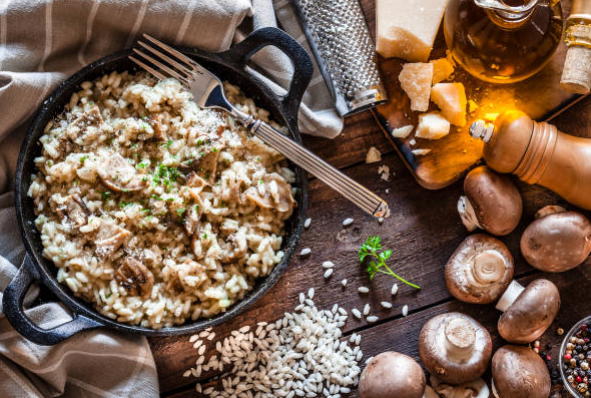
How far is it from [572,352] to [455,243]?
0.66 meters

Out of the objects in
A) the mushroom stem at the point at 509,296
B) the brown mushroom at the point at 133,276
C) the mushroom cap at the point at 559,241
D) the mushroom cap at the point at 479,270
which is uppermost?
the brown mushroom at the point at 133,276

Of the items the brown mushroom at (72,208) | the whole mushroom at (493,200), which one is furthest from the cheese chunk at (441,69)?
the brown mushroom at (72,208)

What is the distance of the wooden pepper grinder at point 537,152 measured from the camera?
7.70 ft

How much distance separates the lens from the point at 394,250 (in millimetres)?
2650

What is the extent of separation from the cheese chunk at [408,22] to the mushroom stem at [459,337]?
1143 mm

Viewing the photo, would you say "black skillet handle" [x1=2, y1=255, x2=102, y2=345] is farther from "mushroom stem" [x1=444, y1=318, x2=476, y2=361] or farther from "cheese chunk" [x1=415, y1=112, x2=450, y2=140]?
"cheese chunk" [x1=415, y1=112, x2=450, y2=140]

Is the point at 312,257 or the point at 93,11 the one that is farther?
the point at 312,257

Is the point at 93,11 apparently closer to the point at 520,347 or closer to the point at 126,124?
the point at 126,124

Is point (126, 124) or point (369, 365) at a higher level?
point (126, 124)

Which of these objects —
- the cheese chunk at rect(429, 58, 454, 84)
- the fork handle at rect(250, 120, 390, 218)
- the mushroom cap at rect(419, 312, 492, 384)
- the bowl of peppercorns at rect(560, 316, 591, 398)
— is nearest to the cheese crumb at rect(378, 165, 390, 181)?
the fork handle at rect(250, 120, 390, 218)

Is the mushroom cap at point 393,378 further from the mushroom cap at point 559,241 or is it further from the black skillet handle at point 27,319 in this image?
the black skillet handle at point 27,319

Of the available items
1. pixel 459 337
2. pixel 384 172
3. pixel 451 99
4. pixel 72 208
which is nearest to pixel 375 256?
pixel 384 172

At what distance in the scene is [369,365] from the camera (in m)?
2.49

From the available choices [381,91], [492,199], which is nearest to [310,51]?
[381,91]
